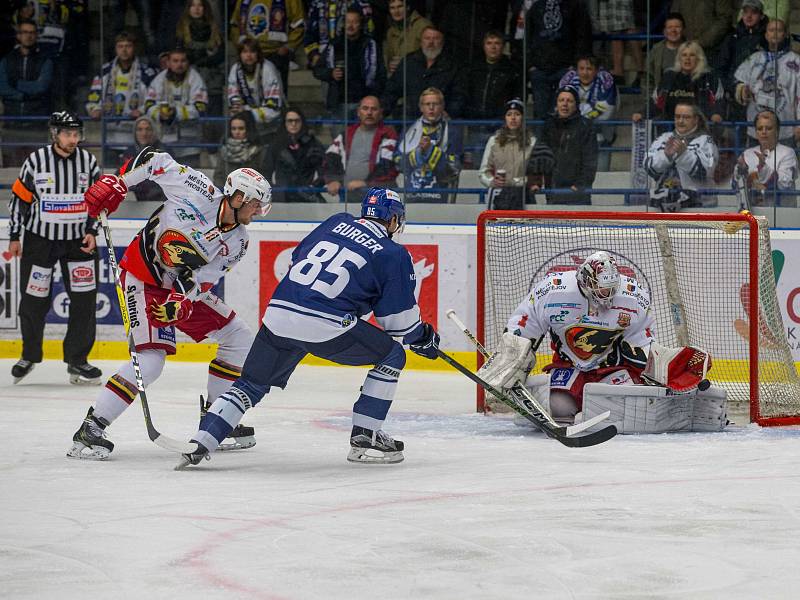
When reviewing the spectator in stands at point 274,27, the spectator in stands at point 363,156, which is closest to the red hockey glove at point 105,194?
the spectator in stands at point 363,156

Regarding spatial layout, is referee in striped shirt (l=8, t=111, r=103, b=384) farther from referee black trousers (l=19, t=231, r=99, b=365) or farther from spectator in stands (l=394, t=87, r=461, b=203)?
spectator in stands (l=394, t=87, r=461, b=203)

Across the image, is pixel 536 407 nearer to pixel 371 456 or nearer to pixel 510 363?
pixel 510 363

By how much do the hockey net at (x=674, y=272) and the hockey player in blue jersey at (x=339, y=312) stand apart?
155 cm

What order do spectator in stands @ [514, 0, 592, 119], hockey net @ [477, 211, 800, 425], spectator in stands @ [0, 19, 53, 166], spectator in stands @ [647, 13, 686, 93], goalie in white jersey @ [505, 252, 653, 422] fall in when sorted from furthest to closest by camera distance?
spectator in stands @ [0, 19, 53, 166] < spectator in stands @ [514, 0, 592, 119] < spectator in stands @ [647, 13, 686, 93] < hockey net @ [477, 211, 800, 425] < goalie in white jersey @ [505, 252, 653, 422]

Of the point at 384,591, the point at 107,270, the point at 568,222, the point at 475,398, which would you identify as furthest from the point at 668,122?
the point at 384,591

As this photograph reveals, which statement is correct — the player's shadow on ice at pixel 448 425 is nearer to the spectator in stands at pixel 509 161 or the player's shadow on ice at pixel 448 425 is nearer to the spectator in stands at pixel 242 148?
the spectator in stands at pixel 509 161

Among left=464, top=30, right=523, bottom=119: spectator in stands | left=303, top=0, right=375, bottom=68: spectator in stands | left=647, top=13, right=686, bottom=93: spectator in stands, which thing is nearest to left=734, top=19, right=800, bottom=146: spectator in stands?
left=647, top=13, right=686, bottom=93: spectator in stands

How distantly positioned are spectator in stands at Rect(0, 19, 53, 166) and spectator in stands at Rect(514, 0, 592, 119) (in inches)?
121

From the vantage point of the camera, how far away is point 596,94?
8.33 metres

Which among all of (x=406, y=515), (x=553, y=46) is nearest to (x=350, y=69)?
(x=553, y=46)

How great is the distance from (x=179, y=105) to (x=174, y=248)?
13.3ft

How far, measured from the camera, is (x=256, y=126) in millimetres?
8820

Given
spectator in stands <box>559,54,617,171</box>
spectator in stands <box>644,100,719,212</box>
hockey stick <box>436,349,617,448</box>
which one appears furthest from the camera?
spectator in stands <box>559,54,617,171</box>

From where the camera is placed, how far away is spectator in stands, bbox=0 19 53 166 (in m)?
9.12
